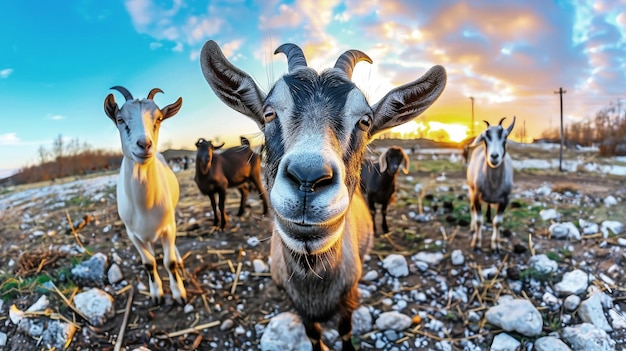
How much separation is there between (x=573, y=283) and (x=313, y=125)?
17.3ft

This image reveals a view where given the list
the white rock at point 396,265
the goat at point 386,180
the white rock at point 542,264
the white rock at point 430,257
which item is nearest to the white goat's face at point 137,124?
the white rock at point 396,265

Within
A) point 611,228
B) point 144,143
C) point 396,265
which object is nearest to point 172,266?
point 144,143

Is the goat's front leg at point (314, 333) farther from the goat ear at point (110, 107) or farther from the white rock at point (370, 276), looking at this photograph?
the goat ear at point (110, 107)

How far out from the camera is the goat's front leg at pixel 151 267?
4.93 metres

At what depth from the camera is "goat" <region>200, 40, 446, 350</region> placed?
6.58 feet

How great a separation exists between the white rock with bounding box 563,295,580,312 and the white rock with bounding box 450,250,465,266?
157 centimetres

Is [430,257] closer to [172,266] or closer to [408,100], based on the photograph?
[408,100]

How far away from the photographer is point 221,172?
334 inches

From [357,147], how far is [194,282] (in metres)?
4.13

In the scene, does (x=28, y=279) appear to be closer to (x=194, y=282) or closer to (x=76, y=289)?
(x=76, y=289)

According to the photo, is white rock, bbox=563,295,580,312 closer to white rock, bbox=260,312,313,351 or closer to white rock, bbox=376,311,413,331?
white rock, bbox=376,311,413,331

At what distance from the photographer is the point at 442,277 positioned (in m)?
5.76

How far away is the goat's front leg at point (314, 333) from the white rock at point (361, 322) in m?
0.66

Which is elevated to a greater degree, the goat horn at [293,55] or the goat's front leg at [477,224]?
the goat horn at [293,55]
